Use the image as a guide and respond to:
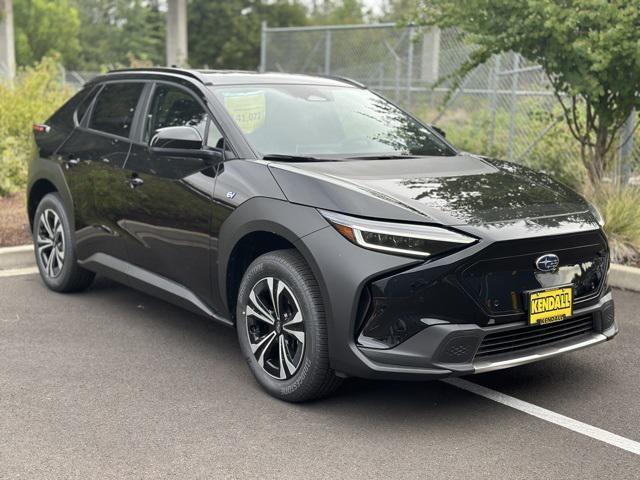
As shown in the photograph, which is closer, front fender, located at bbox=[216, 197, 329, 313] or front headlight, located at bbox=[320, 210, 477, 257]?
front headlight, located at bbox=[320, 210, 477, 257]

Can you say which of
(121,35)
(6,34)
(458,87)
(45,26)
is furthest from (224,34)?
(458,87)

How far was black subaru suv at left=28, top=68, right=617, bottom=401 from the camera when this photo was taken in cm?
382

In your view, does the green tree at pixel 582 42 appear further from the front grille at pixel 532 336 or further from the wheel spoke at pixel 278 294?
the wheel spoke at pixel 278 294

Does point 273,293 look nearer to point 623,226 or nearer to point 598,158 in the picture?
point 623,226

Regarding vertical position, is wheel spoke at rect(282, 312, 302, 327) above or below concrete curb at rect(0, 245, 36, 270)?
above

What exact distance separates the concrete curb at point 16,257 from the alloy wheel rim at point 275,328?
368 centimetres

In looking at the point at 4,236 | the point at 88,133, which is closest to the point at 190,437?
the point at 88,133

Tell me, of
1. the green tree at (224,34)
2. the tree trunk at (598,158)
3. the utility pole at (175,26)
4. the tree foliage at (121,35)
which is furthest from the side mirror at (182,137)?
the tree foliage at (121,35)

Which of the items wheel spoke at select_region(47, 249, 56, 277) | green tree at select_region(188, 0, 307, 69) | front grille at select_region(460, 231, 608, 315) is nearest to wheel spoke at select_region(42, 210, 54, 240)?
wheel spoke at select_region(47, 249, 56, 277)

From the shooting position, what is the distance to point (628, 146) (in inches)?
346

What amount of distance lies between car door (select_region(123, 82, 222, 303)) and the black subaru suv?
13 mm

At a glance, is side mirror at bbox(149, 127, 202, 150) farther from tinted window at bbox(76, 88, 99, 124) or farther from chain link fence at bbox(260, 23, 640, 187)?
chain link fence at bbox(260, 23, 640, 187)

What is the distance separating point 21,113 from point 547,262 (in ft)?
27.2

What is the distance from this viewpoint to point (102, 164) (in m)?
5.65
